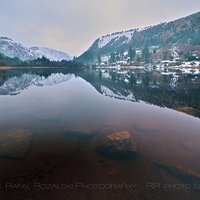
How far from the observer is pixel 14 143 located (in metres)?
17.3

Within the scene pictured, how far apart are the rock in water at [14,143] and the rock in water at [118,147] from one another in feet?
18.8

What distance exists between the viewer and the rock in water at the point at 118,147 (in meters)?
15.9

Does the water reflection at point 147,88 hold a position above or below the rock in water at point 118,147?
below

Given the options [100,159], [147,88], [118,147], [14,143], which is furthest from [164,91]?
[14,143]

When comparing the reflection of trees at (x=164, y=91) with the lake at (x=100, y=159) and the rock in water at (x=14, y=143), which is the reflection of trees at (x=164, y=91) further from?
the rock in water at (x=14, y=143)

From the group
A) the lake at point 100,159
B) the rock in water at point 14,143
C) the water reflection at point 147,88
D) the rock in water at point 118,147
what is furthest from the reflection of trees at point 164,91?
the rock in water at point 14,143

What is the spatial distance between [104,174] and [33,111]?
20.1 metres

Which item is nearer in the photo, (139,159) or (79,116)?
(139,159)

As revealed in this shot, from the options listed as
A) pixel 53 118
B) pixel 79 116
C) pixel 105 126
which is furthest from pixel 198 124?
pixel 53 118

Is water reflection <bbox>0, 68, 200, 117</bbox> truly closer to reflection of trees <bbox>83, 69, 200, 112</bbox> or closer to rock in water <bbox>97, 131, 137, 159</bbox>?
reflection of trees <bbox>83, 69, 200, 112</bbox>

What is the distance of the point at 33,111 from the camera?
101 ft

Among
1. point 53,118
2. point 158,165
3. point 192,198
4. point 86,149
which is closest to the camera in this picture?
point 192,198

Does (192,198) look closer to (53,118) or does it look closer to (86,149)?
(86,149)

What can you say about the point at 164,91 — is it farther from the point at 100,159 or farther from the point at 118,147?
the point at 100,159
